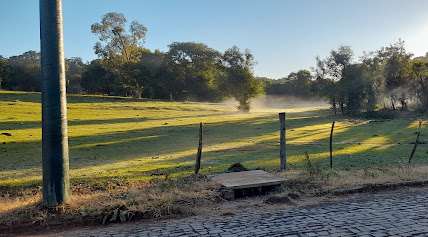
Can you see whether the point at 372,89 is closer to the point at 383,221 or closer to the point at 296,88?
the point at 296,88

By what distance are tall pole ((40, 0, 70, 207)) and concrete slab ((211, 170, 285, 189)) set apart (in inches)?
143

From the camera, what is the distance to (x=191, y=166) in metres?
16.1

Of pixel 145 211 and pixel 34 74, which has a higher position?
pixel 34 74

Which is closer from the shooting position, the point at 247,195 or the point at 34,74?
the point at 247,195

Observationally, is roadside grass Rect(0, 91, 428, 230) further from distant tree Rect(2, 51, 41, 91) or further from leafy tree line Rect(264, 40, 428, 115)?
distant tree Rect(2, 51, 41, 91)

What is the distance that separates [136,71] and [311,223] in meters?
68.4

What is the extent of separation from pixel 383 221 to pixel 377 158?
11.6 metres

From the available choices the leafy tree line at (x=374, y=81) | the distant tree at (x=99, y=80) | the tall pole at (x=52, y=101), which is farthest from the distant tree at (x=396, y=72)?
the tall pole at (x=52, y=101)

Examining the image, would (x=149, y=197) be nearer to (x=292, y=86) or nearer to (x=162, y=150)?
(x=162, y=150)

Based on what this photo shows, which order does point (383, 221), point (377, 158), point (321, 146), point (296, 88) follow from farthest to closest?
point (296, 88)
point (321, 146)
point (377, 158)
point (383, 221)

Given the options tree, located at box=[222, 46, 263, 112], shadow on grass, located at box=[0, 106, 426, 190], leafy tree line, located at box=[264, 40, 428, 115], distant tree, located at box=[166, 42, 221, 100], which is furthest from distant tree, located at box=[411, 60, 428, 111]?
distant tree, located at box=[166, 42, 221, 100]

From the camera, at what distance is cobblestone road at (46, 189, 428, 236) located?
7184 mm

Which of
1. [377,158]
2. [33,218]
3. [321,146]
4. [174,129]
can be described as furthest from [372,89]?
[33,218]

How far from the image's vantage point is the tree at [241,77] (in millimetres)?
63188
